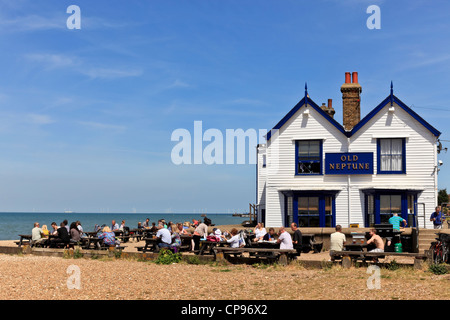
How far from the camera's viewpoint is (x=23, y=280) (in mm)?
14961

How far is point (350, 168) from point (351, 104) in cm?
414

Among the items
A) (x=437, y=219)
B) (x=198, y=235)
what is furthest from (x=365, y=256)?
(x=437, y=219)

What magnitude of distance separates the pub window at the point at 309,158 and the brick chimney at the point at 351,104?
8.62 feet

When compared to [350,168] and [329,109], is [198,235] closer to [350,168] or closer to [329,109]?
[350,168]

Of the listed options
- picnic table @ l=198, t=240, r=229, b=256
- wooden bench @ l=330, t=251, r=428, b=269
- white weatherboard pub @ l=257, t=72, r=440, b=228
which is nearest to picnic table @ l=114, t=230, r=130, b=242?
white weatherboard pub @ l=257, t=72, r=440, b=228

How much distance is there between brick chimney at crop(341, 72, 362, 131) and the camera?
29.2 m

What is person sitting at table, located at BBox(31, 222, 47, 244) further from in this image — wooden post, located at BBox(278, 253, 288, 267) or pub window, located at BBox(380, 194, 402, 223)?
pub window, located at BBox(380, 194, 402, 223)

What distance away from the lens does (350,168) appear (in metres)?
27.5

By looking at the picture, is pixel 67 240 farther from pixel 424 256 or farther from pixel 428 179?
pixel 428 179

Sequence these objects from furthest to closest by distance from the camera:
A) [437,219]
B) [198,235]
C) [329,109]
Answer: [329,109] < [437,219] < [198,235]

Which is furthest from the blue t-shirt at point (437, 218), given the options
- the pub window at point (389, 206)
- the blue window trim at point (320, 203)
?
the blue window trim at point (320, 203)

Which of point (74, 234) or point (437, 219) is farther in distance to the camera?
point (437, 219)

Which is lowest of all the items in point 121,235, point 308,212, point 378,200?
point 121,235
